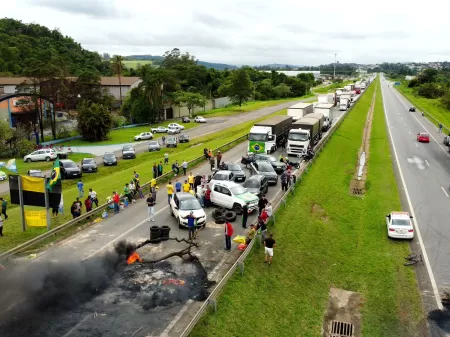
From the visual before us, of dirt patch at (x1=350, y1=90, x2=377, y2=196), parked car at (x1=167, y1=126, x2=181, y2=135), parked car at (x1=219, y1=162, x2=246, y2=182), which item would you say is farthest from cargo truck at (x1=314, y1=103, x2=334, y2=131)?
parked car at (x1=219, y1=162, x2=246, y2=182)

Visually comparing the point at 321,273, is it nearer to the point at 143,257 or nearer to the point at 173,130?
the point at 143,257

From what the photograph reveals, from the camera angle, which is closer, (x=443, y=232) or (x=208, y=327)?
(x=208, y=327)

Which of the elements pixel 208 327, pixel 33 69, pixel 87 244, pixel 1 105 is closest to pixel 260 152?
pixel 87 244

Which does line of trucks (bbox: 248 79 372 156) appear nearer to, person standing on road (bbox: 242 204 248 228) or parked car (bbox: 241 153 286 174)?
parked car (bbox: 241 153 286 174)

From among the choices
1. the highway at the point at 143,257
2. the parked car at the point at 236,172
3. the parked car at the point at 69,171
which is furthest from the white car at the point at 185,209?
the parked car at the point at 69,171

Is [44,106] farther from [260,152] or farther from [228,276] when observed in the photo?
[228,276]

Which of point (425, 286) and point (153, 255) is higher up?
point (153, 255)

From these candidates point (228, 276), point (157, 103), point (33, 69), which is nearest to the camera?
point (228, 276)
